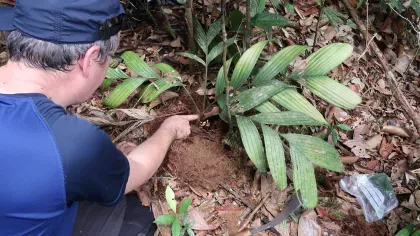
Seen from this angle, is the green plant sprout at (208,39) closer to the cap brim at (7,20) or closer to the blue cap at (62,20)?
the blue cap at (62,20)

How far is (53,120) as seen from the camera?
1.03m

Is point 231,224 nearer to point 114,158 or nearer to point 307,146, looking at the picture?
point 307,146

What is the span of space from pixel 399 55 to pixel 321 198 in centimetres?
139

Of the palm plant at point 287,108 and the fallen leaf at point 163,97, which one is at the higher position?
the palm plant at point 287,108

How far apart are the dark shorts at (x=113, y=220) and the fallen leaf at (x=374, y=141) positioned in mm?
1253

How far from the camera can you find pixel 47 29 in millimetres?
1081

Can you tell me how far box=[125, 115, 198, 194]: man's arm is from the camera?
1352 millimetres

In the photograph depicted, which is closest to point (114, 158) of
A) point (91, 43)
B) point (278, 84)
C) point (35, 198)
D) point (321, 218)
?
point (35, 198)

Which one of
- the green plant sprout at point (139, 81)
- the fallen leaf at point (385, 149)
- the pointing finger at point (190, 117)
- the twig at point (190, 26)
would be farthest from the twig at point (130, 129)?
the fallen leaf at point (385, 149)

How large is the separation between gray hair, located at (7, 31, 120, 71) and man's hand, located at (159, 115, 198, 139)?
1.91ft

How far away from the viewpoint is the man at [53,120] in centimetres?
98

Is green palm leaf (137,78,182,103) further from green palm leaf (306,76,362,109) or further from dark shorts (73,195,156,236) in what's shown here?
green palm leaf (306,76,362,109)

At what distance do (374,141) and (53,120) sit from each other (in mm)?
1719

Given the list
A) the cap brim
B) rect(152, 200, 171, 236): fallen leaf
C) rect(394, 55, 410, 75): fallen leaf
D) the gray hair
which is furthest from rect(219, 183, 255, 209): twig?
rect(394, 55, 410, 75): fallen leaf
